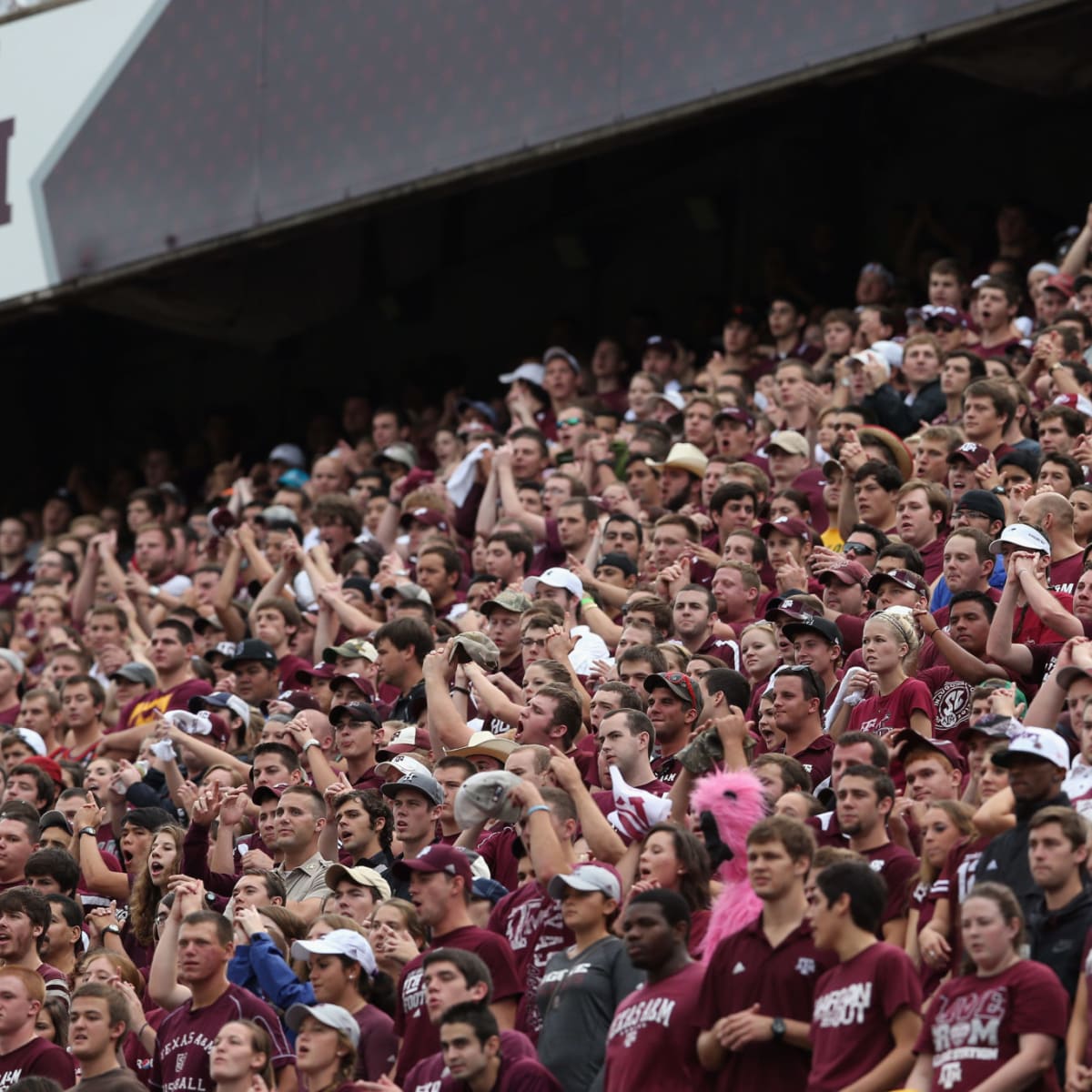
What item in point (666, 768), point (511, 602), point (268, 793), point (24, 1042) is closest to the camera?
point (24, 1042)

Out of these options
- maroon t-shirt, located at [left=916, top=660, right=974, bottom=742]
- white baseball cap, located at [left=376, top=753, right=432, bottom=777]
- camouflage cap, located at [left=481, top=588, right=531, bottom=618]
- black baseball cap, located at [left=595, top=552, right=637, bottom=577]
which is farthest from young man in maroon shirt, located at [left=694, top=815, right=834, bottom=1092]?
black baseball cap, located at [left=595, top=552, right=637, bottom=577]

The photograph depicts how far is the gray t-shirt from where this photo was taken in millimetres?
7801

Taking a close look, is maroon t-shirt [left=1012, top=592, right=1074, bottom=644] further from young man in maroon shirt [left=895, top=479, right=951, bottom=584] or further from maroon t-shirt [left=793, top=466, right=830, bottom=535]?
maroon t-shirt [left=793, top=466, right=830, bottom=535]

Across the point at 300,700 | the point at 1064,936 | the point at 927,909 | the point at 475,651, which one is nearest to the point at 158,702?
the point at 300,700

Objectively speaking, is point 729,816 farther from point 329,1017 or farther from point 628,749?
point 329,1017

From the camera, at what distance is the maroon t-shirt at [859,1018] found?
707 cm

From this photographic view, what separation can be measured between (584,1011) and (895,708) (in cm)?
219

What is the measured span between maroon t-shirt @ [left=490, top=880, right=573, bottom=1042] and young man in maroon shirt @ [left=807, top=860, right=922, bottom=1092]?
1354mm

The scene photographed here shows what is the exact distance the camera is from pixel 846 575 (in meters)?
10.8

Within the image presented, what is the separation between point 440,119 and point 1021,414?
7115 millimetres

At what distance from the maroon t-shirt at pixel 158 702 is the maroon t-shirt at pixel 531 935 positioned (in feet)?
15.8

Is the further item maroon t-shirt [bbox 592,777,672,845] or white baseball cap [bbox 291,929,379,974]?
maroon t-shirt [bbox 592,777,672,845]

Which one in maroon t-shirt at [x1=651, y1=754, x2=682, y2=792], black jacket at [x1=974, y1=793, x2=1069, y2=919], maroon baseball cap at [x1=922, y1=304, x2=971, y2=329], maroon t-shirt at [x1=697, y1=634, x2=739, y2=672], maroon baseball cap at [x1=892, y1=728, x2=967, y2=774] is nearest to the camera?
black jacket at [x1=974, y1=793, x2=1069, y2=919]

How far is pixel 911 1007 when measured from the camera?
7.09 meters
